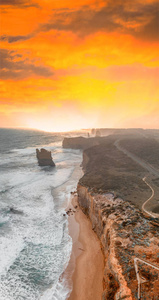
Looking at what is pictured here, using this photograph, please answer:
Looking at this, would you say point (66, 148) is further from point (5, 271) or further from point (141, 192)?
point (5, 271)

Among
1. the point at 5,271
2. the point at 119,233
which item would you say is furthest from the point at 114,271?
the point at 5,271

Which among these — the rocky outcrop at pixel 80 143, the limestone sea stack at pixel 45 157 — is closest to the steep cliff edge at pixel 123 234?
the limestone sea stack at pixel 45 157

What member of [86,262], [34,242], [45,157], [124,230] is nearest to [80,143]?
[45,157]

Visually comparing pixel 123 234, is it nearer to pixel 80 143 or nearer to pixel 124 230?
pixel 124 230

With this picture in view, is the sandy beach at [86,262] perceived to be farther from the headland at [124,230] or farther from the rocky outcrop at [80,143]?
the rocky outcrop at [80,143]

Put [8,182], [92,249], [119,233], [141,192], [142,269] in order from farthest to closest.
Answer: [8,182], [141,192], [92,249], [119,233], [142,269]

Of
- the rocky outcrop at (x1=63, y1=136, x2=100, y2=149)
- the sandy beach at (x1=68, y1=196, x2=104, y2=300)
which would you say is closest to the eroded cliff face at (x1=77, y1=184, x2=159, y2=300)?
the sandy beach at (x1=68, y1=196, x2=104, y2=300)

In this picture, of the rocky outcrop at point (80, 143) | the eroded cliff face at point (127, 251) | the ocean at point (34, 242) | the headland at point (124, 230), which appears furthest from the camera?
the rocky outcrop at point (80, 143)
